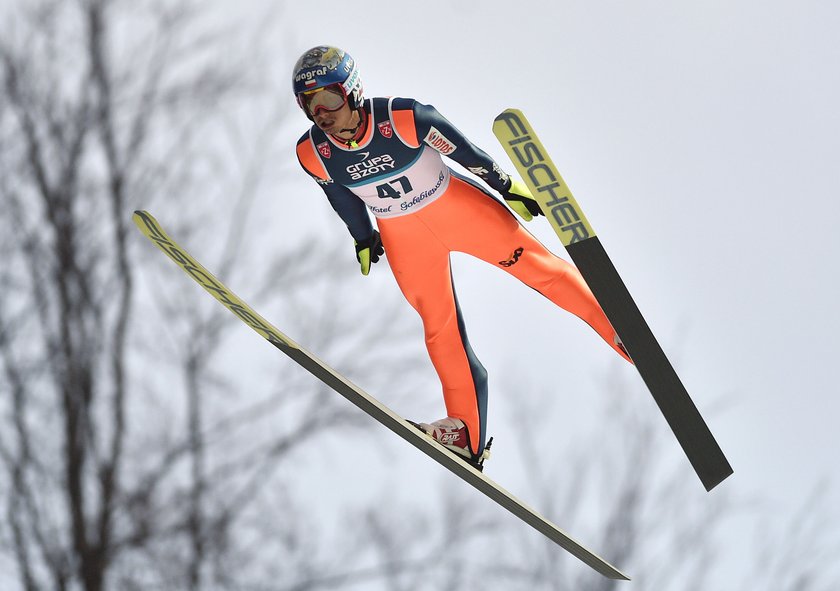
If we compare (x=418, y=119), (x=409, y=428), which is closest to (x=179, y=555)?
(x=409, y=428)

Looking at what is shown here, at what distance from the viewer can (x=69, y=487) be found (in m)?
6.97

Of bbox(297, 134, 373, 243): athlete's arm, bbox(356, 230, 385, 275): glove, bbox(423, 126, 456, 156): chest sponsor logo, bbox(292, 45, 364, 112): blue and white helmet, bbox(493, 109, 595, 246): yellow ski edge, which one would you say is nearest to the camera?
bbox(493, 109, 595, 246): yellow ski edge

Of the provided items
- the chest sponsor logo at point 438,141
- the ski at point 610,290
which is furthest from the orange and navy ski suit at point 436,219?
the ski at point 610,290

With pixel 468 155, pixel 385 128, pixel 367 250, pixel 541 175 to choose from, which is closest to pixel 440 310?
pixel 367 250

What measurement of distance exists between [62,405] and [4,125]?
1.98 metres

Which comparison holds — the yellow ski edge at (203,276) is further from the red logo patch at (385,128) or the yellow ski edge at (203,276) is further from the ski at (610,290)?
the ski at (610,290)

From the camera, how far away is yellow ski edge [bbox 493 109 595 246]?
256 centimetres

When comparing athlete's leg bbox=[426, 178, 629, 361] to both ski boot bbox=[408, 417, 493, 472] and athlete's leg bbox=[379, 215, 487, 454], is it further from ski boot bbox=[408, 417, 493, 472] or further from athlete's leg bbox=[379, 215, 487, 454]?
ski boot bbox=[408, 417, 493, 472]

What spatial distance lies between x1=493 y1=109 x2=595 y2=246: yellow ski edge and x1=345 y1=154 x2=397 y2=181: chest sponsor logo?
1.72 feet

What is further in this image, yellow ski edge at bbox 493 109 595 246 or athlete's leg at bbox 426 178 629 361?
athlete's leg at bbox 426 178 629 361

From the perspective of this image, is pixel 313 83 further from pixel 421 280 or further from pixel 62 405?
pixel 62 405

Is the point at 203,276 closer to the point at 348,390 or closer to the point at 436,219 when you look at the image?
the point at 348,390

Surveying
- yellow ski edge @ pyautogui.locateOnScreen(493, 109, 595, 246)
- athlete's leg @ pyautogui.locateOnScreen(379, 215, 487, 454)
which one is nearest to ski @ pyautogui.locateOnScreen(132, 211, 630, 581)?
athlete's leg @ pyautogui.locateOnScreen(379, 215, 487, 454)

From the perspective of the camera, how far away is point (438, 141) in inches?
117
